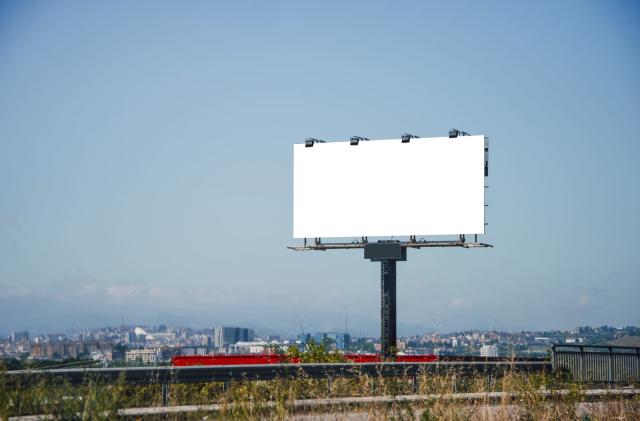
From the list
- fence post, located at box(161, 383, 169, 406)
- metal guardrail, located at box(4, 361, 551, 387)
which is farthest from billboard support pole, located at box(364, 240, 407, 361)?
fence post, located at box(161, 383, 169, 406)

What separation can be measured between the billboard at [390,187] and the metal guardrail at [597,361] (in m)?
7.97

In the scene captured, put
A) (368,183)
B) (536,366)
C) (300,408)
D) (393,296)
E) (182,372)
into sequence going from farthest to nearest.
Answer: (368,183), (393,296), (536,366), (182,372), (300,408)

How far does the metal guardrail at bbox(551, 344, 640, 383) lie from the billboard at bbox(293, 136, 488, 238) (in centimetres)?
797

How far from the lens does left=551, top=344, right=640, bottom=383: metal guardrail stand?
97.7 ft

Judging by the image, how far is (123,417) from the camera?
38.3ft

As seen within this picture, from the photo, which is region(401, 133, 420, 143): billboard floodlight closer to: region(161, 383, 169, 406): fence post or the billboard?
the billboard

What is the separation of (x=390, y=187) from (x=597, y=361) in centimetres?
1176

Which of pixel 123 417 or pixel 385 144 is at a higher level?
pixel 385 144

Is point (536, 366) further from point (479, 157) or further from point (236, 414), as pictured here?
point (236, 414)

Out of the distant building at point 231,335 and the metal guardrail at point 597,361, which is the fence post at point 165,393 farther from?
the distant building at point 231,335

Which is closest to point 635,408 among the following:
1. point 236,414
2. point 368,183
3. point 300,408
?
point 300,408

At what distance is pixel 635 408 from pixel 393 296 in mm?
21677

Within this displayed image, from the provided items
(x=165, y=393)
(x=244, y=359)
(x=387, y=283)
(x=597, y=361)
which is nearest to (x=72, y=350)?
(x=244, y=359)

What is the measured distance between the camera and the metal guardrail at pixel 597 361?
2978cm
